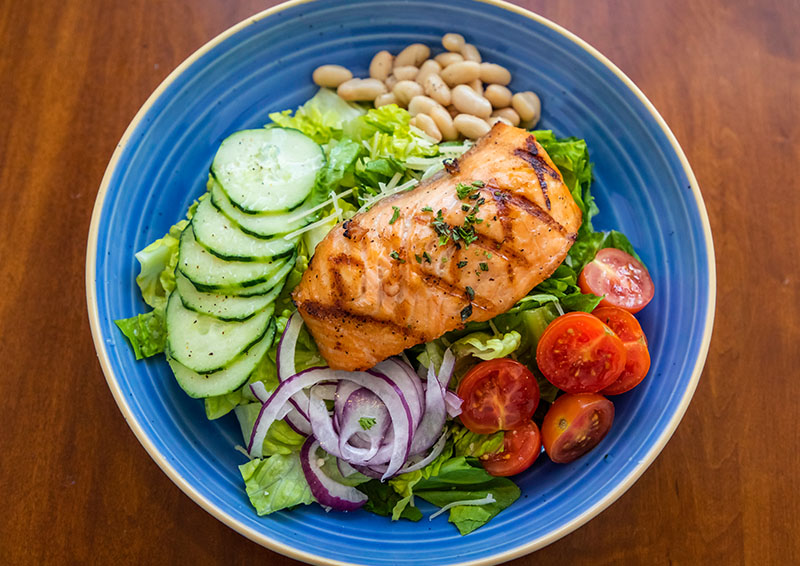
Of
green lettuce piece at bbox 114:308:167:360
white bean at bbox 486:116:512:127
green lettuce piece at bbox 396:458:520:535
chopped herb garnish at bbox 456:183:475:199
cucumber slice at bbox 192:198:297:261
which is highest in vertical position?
white bean at bbox 486:116:512:127

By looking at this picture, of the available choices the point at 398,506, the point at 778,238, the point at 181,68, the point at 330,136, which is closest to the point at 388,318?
the point at 398,506

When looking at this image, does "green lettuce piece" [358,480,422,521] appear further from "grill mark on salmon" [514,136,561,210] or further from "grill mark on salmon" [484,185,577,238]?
"grill mark on salmon" [514,136,561,210]

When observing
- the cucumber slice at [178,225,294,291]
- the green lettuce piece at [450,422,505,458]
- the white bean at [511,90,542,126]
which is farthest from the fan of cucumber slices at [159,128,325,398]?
the white bean at [511,90,542,126]

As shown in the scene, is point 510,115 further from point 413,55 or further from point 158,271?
point 158,271

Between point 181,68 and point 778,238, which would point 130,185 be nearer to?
point 181,68

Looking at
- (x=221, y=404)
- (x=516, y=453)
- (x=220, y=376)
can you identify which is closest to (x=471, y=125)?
(x=516, y=453)

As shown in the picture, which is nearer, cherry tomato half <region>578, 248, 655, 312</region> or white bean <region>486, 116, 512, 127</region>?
cherry tomato half <region>578, 248, 655, 312</region>

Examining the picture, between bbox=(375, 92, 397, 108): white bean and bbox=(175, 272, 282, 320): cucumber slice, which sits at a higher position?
bbox=(375, 92, 397, 108): white bean

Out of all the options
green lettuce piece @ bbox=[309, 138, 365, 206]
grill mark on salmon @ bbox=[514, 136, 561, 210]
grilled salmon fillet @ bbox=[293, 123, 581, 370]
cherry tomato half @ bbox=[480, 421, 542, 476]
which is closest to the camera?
grilled salmon fillet @ bbox=[293, 123, 581, 370]
